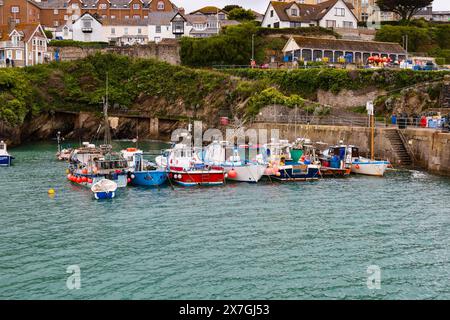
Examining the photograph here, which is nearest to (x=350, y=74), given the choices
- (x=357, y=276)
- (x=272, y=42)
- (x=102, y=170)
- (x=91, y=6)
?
(x=272, y=42)

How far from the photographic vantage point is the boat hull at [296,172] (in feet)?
153

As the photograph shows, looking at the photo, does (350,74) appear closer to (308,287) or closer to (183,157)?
(183,157)

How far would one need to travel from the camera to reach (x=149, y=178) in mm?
44250

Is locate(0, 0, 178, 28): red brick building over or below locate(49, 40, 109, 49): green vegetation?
over

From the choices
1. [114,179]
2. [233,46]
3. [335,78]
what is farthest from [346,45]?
[114,179]

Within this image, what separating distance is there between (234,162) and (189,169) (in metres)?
3.84

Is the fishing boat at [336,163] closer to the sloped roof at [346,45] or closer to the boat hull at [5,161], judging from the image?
the boat hull at [5,161]

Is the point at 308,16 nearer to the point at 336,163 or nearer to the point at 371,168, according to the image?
the point at 336,163

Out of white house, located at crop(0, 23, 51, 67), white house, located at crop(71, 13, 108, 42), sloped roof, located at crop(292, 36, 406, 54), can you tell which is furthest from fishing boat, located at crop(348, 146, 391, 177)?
white house, located at crop(71, 13, 108, 42)

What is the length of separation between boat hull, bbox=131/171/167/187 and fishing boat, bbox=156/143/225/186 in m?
1.05

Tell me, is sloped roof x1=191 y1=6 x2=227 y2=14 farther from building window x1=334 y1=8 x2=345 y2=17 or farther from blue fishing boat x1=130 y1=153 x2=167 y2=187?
blue fishing boat x1=130 y1=153 x2=167 y2=187

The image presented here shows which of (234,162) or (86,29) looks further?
(86,29)

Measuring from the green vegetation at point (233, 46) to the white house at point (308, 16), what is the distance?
425 centimetres

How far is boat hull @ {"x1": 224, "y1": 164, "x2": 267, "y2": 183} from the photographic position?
4553 centimetres
